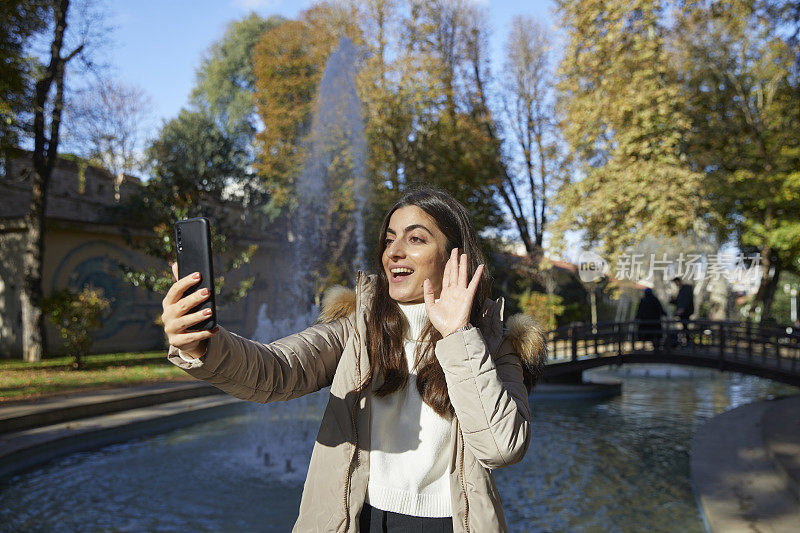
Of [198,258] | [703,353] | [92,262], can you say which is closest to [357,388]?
[198,258]

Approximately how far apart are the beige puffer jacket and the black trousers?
0.06 metres

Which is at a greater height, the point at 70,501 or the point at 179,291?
the point at 179,291

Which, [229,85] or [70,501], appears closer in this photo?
[70,501]

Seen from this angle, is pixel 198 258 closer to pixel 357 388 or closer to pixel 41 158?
pixel 357 388

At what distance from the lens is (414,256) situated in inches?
71.2

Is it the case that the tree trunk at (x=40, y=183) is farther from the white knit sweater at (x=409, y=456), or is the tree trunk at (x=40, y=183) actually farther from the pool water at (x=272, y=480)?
the white knit sweater at (x=409, y=456)

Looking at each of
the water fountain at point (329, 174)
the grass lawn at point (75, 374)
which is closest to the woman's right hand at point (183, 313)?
the grass lawn at point (75, 374)

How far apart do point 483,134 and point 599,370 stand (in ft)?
31.1

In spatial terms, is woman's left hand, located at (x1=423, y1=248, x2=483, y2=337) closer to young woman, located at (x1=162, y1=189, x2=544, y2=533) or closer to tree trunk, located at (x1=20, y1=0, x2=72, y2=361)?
young woman, located at (x1=162, y1=189, x2=544, y2=533)

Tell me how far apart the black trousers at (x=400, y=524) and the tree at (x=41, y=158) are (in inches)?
568

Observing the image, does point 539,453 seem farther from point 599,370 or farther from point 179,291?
point 599,370

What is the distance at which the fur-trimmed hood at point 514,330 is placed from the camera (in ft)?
5.83

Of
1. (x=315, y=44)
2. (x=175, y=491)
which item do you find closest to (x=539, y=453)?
(x=175, y=491)

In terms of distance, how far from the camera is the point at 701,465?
636 cm
